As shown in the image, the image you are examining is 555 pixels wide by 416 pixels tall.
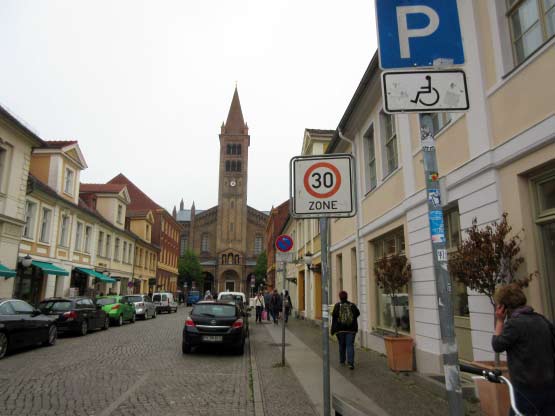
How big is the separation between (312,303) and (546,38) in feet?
65.4

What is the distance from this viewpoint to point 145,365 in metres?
10.3

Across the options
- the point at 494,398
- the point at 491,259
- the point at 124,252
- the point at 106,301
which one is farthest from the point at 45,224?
the point at 494,398

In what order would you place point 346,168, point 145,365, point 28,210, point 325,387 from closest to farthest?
point 325,387
point 346,168
point 145,365
point 28,210

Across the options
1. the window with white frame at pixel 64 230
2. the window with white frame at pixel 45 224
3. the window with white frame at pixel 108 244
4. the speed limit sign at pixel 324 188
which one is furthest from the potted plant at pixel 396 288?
the window with white frame at pixel 108 244

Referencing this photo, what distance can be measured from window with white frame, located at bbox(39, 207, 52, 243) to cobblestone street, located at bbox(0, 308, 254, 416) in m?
11.8

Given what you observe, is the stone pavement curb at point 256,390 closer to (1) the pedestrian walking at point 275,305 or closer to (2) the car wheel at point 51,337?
(2) the car wheel at point 51,337

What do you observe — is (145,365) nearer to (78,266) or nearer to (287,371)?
(287,371)

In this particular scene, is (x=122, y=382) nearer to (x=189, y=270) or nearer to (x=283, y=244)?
(x=283, y=244)

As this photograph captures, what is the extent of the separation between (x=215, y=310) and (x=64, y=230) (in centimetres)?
1707

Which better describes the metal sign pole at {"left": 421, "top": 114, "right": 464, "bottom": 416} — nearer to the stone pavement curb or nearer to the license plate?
the stone pavement curb

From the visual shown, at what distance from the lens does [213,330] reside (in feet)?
40.0

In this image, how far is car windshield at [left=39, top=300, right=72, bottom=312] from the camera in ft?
54.4

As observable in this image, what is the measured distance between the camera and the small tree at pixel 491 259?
5.79 m

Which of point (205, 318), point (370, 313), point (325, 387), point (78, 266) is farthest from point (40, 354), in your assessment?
point (78, 266)
